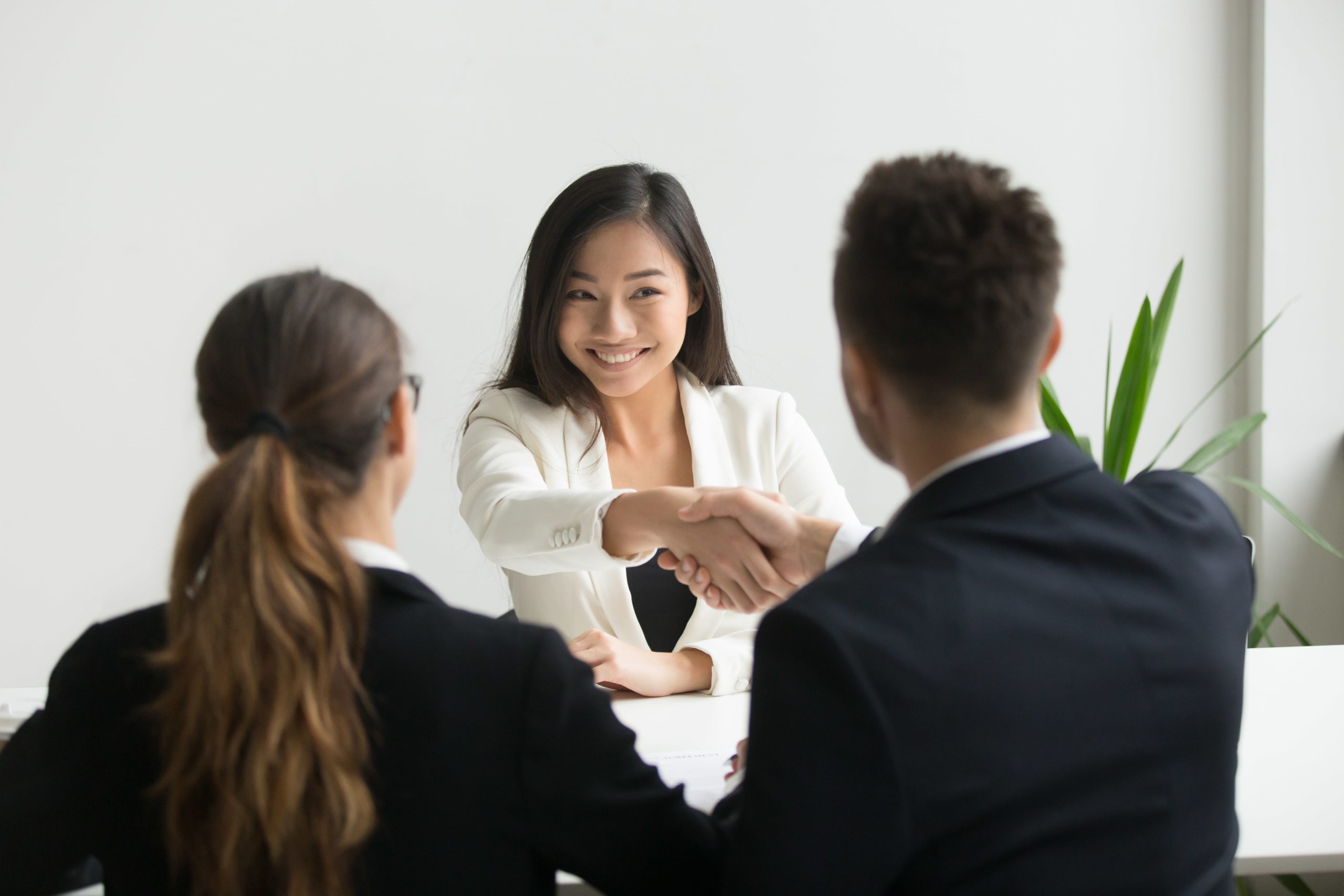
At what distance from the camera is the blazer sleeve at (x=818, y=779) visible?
0.81 m

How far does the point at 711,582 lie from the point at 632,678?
21 cm

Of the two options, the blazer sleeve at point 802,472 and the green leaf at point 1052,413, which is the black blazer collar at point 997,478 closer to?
the blazer sleeve at point 802,472

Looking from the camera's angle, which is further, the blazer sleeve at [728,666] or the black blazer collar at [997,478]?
the blazer sleeve at [728,666]

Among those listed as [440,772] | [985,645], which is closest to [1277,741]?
[985,645]

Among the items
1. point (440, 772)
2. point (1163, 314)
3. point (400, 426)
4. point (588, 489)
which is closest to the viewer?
point (440, 772)

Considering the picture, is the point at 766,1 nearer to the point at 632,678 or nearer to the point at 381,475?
the point at 632,678

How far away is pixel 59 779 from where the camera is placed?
38.8 inches

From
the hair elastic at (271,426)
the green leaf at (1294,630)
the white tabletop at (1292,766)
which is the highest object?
the hair elastic at (271,426)

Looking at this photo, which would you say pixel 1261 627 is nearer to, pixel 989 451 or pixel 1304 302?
pixel 1304 302

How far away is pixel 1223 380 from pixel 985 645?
2955 mm

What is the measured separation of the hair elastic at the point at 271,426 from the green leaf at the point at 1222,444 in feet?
8.84

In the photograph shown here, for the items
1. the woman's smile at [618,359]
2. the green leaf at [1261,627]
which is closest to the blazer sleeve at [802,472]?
the woman's smile at [618,359]

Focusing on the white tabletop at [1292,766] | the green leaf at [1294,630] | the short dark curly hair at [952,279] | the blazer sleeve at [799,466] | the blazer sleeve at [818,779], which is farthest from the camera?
the green leaf at [1294,630]

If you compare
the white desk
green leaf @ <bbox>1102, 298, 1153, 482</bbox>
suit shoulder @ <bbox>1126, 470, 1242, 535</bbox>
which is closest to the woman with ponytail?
the white desk
